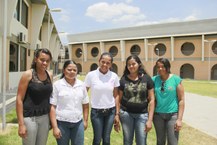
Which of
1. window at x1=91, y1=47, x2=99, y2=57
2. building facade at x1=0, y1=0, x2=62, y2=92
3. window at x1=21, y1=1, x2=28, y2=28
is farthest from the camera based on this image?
window at x1=91, y1=47, x2=99, y2=57

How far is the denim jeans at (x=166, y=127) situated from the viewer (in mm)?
4145

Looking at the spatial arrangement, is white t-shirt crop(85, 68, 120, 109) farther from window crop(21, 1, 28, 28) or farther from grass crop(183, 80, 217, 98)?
window crop(21, 1, 28, 28)

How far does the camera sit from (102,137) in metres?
4.32

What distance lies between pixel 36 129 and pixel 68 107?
49 centimetres

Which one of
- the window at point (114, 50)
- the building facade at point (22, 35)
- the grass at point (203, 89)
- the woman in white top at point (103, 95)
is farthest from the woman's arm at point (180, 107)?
the window at point (114, 50)

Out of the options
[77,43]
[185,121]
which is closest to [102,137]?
[185,121]

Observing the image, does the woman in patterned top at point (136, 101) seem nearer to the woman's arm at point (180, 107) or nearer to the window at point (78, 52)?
the woman's arm at point (180, 107)

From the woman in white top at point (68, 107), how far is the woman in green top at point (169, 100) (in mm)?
1161

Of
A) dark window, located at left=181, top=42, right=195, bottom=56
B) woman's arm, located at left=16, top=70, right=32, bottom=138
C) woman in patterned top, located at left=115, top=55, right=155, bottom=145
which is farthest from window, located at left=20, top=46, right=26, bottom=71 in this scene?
dark window, located at left=181, top=42, right=195, bottom=56

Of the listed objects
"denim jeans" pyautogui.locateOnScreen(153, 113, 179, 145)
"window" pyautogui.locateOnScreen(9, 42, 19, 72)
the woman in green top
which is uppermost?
"window" pyautogui.locateOnScreen(9, 42, 19, 72)

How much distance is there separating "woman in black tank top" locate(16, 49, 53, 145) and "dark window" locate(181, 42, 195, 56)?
4658 cm

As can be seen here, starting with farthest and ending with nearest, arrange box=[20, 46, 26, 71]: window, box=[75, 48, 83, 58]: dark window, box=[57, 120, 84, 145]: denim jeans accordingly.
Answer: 1. box=[75, 48, 83, 58]: dark window
2. box=[20, 46, 26, 71]: window
3. box=[57, 120, 84, 145]: denim jeans

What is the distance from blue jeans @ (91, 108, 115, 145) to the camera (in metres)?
4.19

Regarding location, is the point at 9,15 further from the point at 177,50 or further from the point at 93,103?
the point at 177,50
